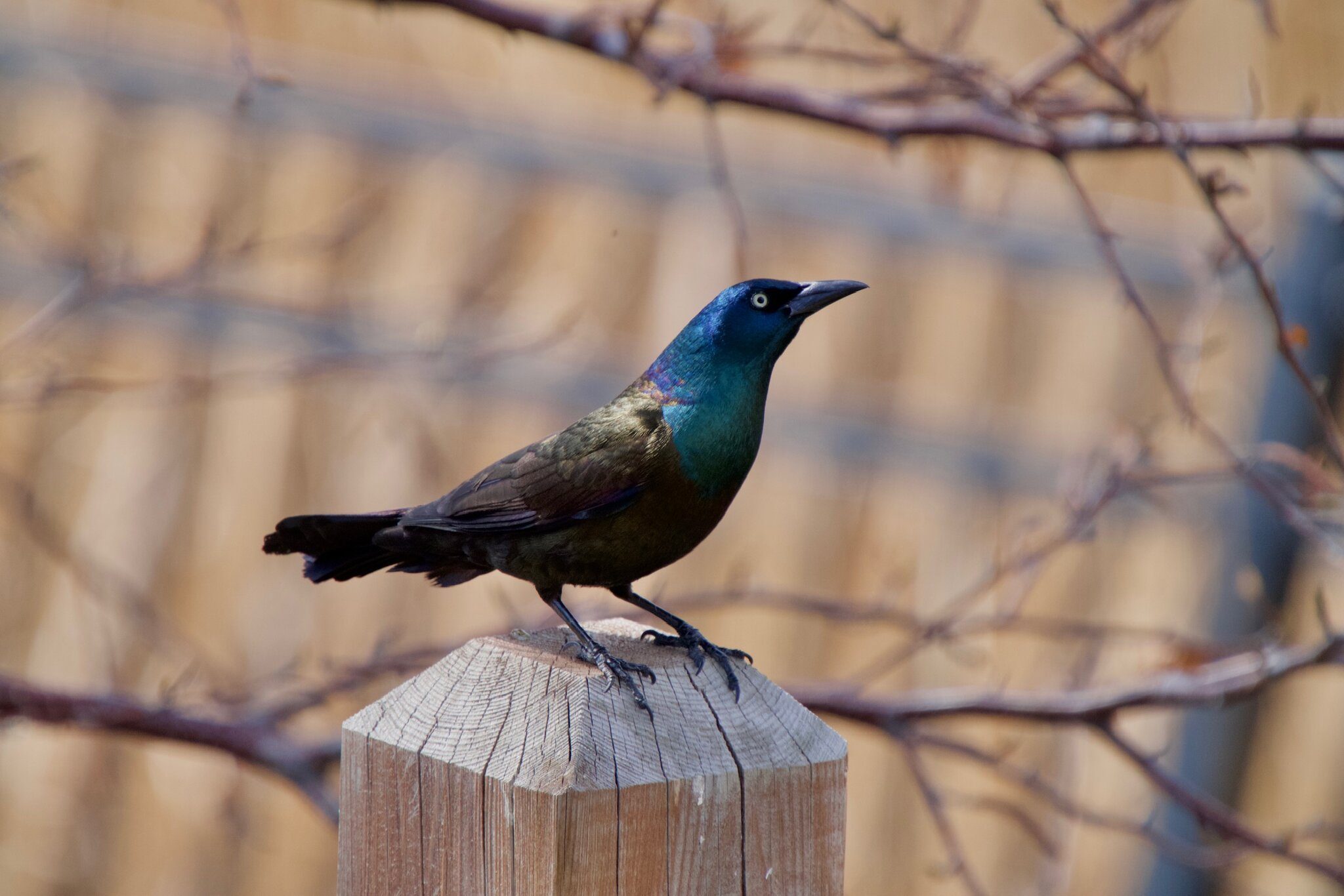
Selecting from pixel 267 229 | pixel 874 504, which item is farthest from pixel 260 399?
pixel 874 504

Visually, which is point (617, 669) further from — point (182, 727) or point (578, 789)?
point (182, 727)

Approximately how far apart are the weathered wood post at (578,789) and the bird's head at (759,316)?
73cm

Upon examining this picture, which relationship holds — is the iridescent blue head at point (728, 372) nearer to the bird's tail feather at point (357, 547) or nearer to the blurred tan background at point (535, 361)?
the bird's tail feather at point (357, 547)

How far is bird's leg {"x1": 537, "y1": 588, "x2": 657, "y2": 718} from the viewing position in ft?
5.20

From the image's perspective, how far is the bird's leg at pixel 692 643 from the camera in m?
1.73

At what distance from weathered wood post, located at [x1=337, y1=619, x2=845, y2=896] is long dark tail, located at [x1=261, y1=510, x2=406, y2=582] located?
61cm

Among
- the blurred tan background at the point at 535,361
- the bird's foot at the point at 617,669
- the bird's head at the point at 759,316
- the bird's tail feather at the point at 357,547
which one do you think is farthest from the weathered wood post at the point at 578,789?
the blurred tan background at the point at 535,361

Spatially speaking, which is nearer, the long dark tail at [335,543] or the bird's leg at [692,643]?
the bird's leg at [692,643]

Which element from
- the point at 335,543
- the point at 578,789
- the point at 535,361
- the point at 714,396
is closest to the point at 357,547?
the point at 335,543

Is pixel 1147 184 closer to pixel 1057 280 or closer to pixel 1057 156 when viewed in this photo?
pixel 1057 280

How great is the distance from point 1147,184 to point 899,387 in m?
1.26

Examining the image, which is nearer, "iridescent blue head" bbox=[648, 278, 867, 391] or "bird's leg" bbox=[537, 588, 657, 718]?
"bird's leg" bbox=[537, 588, 657, 718]

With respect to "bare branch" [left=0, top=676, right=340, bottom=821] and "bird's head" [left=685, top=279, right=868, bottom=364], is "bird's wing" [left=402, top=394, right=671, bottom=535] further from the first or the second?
"bare branch" [left=0, top=676, right=340, bottom=821]

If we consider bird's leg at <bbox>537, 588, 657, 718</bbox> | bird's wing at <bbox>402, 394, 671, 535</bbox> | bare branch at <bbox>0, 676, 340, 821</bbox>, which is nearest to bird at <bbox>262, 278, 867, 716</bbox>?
bird's wing at <bbox>402, 394, 671, 535</bbox>
